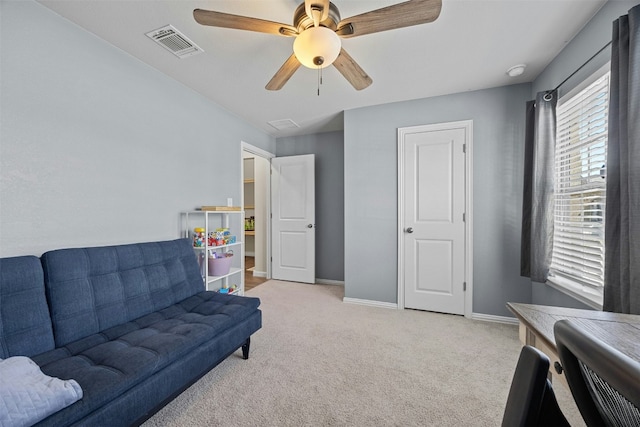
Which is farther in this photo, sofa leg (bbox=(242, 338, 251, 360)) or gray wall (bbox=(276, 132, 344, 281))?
gray wall (bbox=(276, 132, 344, 281))

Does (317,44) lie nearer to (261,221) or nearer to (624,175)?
(624,175)

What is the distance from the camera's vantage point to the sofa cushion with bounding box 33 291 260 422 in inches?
42.8

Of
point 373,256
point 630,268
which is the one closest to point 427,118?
A: point 373,256

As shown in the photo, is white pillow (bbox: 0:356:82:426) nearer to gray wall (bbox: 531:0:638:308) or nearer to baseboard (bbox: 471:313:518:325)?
gray wall (bbox: 531:0:638:308)

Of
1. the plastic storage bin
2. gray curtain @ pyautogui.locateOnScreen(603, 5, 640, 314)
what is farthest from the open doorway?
gray curtain @ pyautogui.locateOnScreen(603, 5, 640, 314)

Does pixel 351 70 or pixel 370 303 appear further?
pixel 370 303

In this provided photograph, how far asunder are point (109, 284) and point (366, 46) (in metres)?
2.51

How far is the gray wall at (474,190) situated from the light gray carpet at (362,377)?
17.5 inches

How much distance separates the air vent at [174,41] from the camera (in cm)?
183

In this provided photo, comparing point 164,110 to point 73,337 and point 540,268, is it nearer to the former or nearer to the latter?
point 73,337

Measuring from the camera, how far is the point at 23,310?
4.24 feet

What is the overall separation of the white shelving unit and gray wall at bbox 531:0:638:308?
3.08 metres

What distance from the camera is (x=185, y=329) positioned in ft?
5.08

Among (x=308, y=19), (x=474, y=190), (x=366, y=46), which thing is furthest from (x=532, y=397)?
(x=474, y=190)
